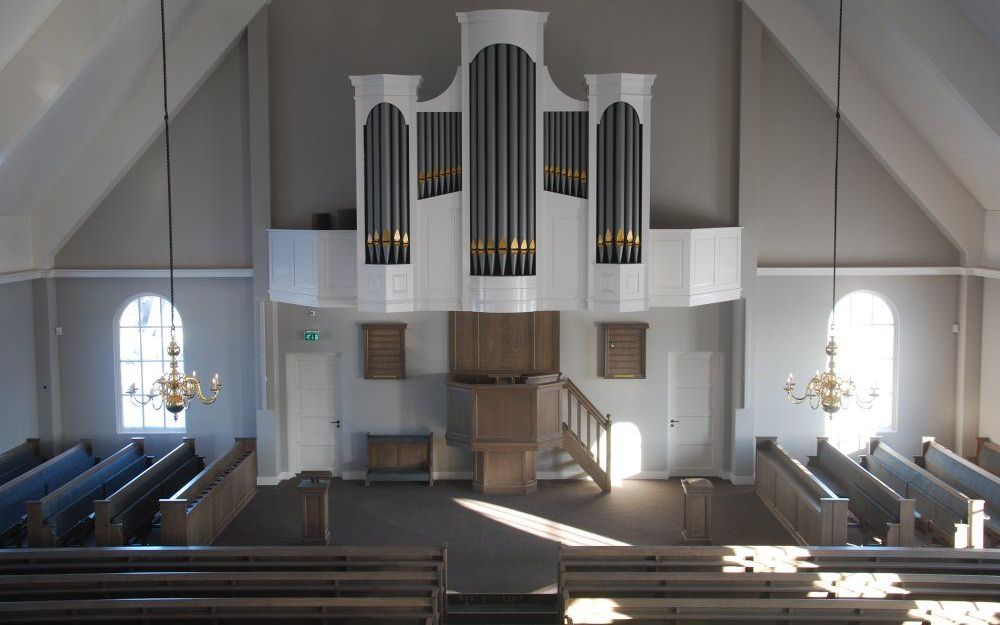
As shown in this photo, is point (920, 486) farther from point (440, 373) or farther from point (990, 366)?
point (440, 373)

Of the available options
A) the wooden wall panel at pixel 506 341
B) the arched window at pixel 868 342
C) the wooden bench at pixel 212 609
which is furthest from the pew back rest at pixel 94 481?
the arched window at pixel 868 342

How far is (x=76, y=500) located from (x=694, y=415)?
9848 millimetres

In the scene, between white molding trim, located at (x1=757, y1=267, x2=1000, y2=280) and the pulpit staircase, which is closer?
the pulpit staircase

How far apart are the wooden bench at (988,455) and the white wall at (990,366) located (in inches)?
10.0

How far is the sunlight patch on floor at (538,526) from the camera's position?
1326cm

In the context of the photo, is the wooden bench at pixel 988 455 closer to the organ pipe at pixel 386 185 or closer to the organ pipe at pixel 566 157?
the organ pipe at pixel 566 157

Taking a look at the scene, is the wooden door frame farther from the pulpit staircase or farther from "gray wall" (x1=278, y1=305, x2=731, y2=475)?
the pulpit staircase

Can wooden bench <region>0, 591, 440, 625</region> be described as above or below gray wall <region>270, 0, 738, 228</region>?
below

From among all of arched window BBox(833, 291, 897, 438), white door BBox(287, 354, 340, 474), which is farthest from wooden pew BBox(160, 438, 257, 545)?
arched window BBox(833, 291, 897, 438)

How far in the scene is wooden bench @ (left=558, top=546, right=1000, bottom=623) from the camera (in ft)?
31.2

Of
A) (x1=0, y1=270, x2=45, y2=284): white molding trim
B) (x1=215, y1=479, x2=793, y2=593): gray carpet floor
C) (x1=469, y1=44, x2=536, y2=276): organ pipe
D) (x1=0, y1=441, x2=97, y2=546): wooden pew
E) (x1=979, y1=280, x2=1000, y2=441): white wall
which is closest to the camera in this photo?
(x1=0, y1=441, x2=97, y2=546): wooden pew

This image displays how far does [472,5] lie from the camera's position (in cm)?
1528

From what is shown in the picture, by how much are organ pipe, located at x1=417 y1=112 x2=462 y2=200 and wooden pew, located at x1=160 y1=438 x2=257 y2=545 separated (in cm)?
511

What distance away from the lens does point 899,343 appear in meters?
15.9
